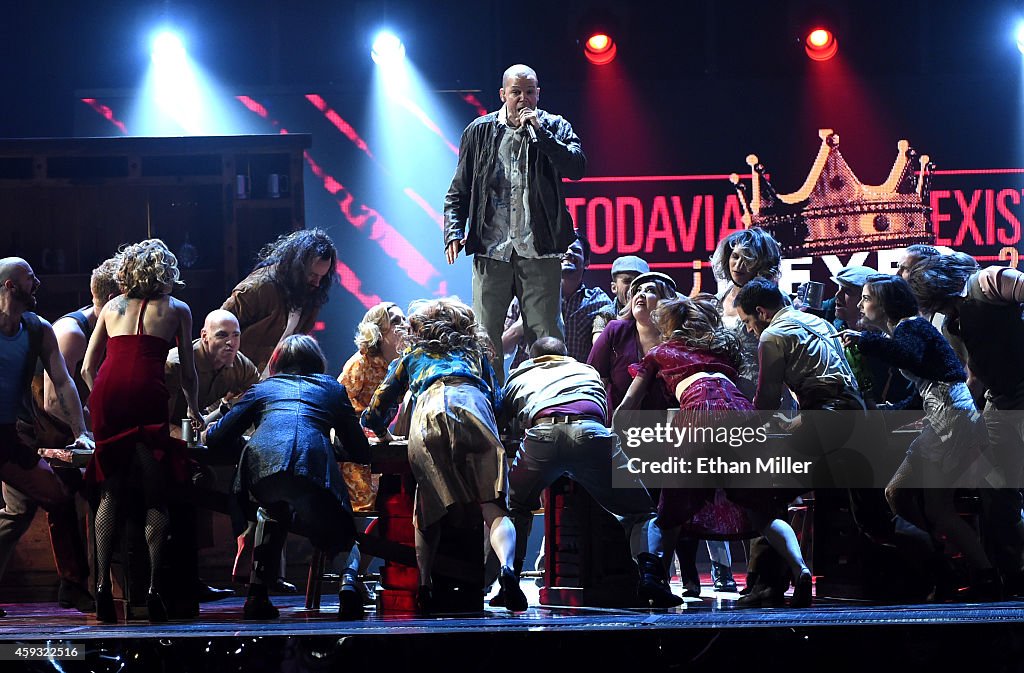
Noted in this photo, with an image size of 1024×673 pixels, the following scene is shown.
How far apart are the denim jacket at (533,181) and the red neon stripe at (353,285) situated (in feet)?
12.8

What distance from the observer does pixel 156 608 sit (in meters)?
4.71

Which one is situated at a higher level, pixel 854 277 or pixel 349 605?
pixel 854 277

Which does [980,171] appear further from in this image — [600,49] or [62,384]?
[62,384]

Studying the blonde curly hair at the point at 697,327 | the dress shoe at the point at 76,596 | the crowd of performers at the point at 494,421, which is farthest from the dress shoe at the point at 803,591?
the dress shoe at the point at 76,596

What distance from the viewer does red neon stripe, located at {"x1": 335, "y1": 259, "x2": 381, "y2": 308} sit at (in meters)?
10.1

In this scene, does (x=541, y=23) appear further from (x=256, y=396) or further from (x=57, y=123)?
(x=256, y=396)

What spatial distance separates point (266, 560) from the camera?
15.8ft

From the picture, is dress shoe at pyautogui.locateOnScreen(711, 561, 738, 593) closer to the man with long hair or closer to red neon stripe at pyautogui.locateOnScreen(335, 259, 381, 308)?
the man with long hair

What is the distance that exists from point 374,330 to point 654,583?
193 cm

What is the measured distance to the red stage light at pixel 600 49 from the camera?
399 inches

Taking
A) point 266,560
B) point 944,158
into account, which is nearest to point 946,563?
point 266,560

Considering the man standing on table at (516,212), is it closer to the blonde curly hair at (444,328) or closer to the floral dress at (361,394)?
the floral dress at (361,394)

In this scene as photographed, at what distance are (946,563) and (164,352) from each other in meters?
3.29

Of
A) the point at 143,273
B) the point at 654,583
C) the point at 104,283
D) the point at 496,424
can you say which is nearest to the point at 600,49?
the point at 104,283
